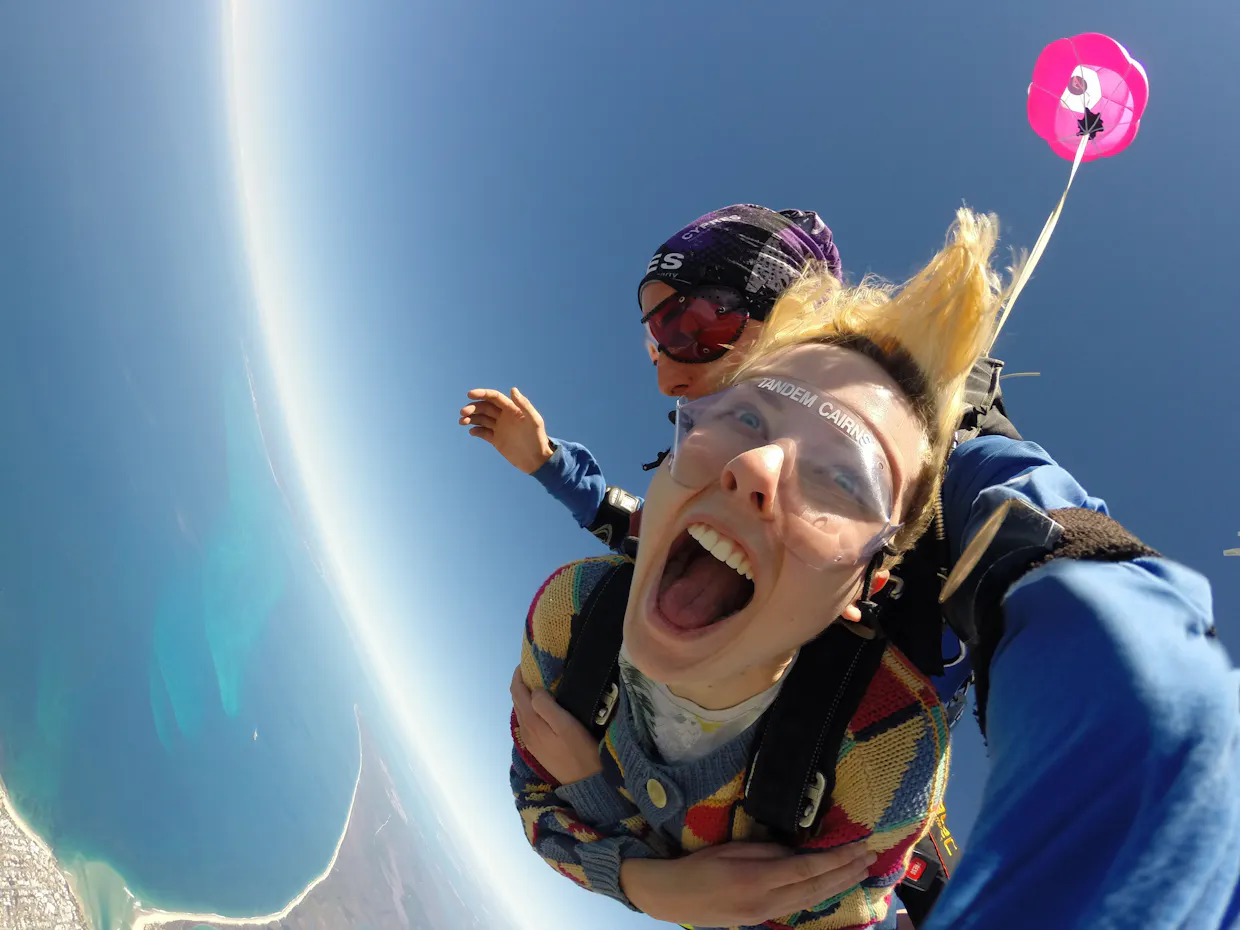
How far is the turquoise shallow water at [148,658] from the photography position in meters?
23.8

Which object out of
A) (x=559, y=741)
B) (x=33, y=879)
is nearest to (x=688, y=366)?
(x=559, y=741)

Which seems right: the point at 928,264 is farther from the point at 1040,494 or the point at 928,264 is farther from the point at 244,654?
the point at 244,654

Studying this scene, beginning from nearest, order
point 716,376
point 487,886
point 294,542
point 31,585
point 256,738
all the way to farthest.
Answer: point 716,376, point 31,585, point 256,738, point 294,542, point 487,886

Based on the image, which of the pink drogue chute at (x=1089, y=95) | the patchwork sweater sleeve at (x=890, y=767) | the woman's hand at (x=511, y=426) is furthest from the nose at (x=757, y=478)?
the pink drogue chute at (x=1089, y=95)

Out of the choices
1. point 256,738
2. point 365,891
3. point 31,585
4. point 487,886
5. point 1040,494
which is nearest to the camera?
point 1040,494

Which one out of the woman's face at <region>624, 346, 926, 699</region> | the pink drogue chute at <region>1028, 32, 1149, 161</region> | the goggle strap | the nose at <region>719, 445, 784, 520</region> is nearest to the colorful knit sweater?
the goggle strap

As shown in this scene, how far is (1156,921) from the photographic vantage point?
54 cm

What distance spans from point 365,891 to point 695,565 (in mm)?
70986

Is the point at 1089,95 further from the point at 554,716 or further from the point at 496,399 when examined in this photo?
the point at 554,716

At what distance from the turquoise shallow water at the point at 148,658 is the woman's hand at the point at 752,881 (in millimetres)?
31724

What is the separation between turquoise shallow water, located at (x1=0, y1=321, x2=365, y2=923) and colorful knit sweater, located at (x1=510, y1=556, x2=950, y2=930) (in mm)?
31383

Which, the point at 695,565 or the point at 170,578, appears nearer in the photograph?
the point at 695,565

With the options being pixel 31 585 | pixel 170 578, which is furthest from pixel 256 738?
pixel 31 585

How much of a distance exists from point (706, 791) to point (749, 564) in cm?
67
